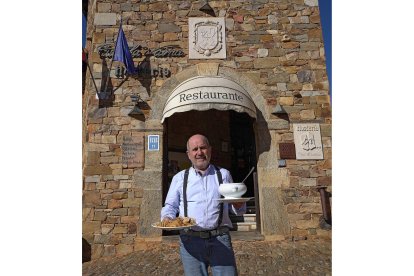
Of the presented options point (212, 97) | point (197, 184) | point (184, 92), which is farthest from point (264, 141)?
point (197, 184)

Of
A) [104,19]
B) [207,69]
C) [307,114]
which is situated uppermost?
[104,19]

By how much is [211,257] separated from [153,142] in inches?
168

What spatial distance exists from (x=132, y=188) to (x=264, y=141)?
2783 mm

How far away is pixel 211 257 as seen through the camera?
2105mm


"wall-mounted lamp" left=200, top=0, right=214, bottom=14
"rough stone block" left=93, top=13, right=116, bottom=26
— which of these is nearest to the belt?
"wall-mounted lamp" left=200, top=0, right=214, bottom=14

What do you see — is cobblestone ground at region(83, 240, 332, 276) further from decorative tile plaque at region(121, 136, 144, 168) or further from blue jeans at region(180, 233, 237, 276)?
blue jeans at region(180, 233, 237, 276)

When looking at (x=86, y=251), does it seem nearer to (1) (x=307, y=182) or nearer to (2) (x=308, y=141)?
(1) (x=307, y=182)

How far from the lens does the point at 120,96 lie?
6410mm

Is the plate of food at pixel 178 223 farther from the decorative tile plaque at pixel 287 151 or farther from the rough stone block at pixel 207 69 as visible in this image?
the rough stone block at pixel 207 69

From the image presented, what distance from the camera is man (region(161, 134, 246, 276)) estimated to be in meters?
2.11

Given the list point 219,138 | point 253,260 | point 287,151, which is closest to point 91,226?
point 253,260

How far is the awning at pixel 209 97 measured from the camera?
566cm

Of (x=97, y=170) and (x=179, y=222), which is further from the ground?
(x=97, y=170)

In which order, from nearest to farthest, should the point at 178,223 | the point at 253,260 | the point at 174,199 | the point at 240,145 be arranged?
the point at 178,223 < the point at 174,199 < the point at 253,260 < the point at 240,145
